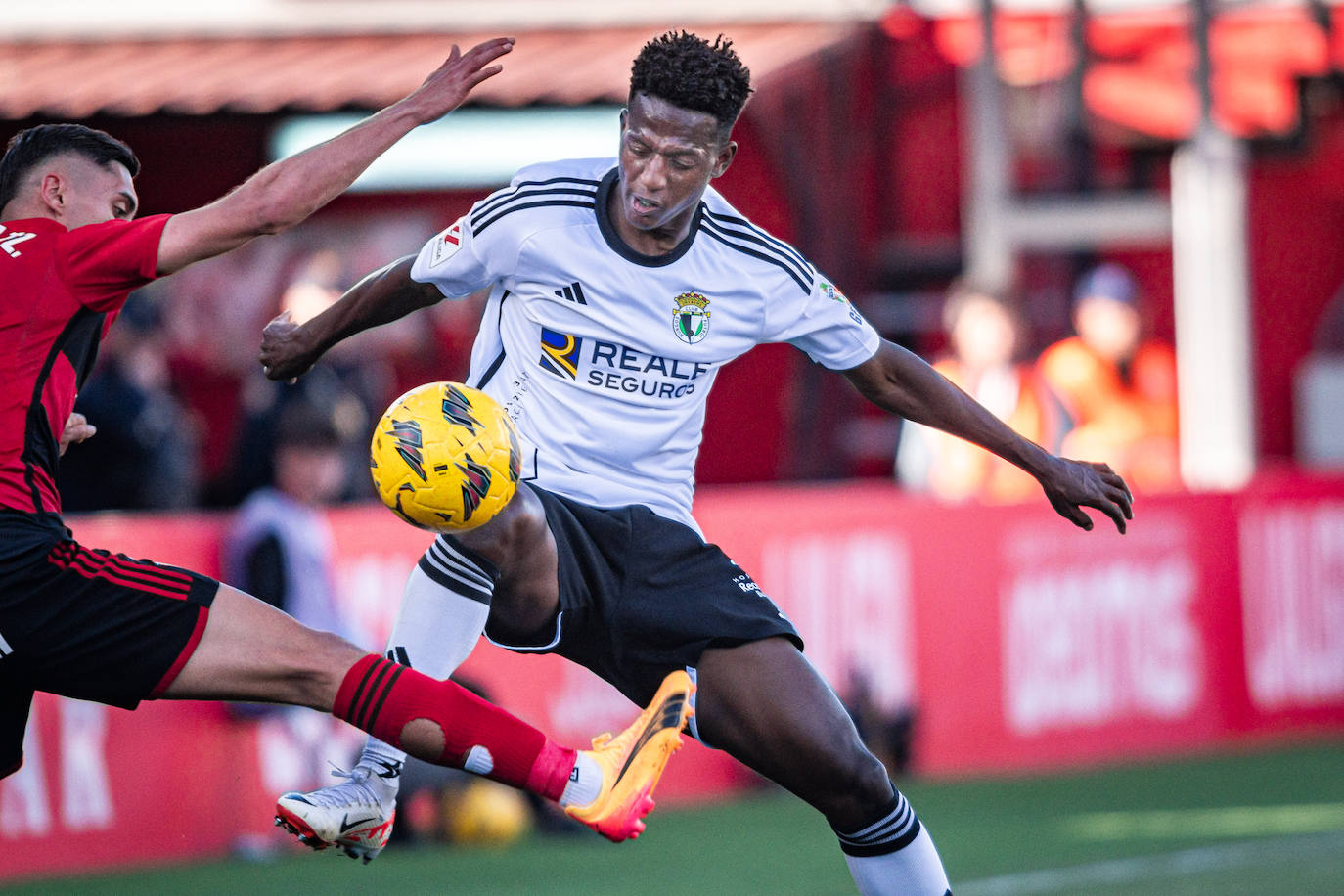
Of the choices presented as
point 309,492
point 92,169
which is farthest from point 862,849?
point 309,492

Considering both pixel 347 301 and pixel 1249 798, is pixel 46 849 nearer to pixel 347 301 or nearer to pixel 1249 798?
pixel 347 301

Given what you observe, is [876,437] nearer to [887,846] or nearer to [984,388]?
[984,388]

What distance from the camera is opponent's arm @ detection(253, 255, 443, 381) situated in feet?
18.4

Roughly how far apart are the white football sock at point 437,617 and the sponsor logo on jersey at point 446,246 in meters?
0.78

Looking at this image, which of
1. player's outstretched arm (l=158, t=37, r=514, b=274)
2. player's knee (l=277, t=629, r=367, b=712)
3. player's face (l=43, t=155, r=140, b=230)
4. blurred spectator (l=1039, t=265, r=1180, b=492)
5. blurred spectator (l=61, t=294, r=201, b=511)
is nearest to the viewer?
player's outstretched arm (l=158, t=37, r=514, b=274)

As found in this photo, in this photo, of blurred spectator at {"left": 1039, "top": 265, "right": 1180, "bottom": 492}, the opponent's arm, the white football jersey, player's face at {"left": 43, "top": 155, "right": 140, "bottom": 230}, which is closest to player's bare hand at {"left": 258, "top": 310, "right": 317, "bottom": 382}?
the opponent's arm

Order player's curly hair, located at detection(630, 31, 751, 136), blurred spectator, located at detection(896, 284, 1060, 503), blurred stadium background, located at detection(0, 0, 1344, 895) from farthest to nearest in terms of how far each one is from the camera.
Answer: blurred spectator, located at detection(896, 284, 1060, 503)
blurred stadium background, located at detection(0, 0, 1344, 895)
player's curly hair, located at detection(630, 31, 751, 136)

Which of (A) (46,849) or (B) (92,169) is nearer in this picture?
(B) (92,169)

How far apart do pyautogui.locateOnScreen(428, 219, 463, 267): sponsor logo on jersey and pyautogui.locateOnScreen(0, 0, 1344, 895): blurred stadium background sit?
11.8 feet

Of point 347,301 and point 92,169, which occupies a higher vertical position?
point 92,169

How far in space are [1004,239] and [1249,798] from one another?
4705mm

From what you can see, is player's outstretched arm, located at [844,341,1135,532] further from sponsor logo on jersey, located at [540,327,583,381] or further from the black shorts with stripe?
the black shorts with stripe

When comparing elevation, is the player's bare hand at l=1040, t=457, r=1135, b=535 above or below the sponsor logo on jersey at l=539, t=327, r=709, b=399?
below

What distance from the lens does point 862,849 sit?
5.62m
